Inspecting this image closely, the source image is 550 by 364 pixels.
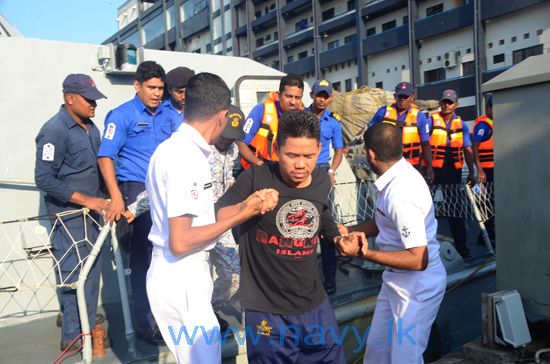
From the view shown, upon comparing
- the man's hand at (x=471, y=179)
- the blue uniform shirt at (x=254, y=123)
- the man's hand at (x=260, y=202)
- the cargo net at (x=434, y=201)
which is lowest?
the cargo net at (x=434, y=201)

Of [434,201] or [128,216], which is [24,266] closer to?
[128,216]

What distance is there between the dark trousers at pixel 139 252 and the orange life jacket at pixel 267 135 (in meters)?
1.25

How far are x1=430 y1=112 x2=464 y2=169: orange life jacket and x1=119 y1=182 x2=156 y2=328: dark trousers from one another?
13.1ft

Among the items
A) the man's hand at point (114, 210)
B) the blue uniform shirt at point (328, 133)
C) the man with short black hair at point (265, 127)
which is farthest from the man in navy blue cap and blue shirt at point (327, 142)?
the man's hand at point (114, 210)

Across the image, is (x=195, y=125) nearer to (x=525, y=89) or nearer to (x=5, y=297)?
(x=525, y=89)

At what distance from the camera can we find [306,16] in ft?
120

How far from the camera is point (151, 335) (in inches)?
123

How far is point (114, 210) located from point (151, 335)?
2.95ft

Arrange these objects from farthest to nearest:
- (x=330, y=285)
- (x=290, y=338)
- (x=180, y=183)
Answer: (x=330, y=285) → (x=290, y=338) → (x=180, y=183)

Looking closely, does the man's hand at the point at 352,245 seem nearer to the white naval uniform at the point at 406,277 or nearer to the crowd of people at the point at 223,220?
the crowd of people at the point at 223,220

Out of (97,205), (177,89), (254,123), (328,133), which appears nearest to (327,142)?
(328,133)

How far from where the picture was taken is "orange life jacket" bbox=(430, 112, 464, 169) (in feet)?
19.3

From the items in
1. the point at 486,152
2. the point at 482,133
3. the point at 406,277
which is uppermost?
the point at 482,133

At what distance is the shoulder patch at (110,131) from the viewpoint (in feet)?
10.7
